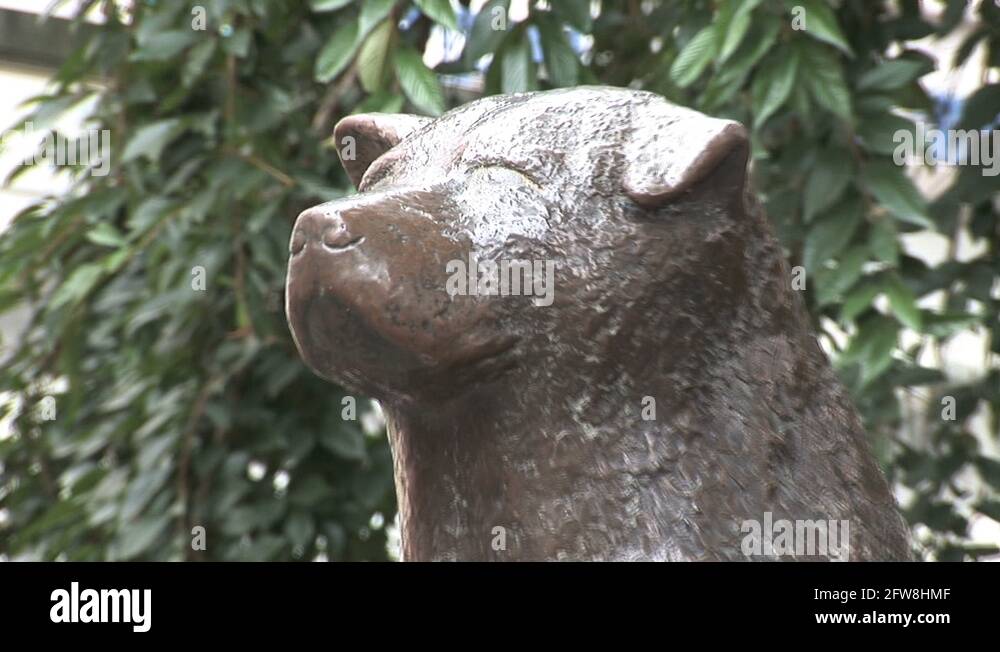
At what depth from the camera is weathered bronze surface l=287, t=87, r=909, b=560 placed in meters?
1.12

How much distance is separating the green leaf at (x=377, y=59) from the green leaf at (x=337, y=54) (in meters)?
0.03

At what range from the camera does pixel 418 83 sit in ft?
6.31

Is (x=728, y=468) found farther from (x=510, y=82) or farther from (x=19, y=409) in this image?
(x=19, y=409)

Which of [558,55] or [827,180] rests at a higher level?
[558,55]

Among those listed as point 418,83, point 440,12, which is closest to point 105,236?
point 418,83

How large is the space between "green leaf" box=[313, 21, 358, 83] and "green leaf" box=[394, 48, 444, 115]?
0.07m

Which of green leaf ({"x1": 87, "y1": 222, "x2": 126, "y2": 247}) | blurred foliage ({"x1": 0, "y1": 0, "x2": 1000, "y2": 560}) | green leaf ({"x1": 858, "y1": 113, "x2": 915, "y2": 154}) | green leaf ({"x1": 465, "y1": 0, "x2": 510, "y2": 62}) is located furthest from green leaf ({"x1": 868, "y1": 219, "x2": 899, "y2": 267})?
green leaf ({"x1": 87, "y1": 222, "x2": 126, "y2": 247})

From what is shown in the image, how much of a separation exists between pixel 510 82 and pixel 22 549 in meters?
1.36

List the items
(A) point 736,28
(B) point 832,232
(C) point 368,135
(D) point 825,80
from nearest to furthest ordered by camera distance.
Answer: (C) point 368,135 → (A) point 736,28 → (D) point 825,80 → (B) point 832,232

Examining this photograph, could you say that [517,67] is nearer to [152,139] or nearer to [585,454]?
[152,139]

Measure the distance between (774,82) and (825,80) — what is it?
0.07 m

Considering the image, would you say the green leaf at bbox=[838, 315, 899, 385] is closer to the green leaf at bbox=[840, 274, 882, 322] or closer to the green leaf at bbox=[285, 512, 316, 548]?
the green leaf at bbox=[840, 274, 882, 322]

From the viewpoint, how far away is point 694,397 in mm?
1188
